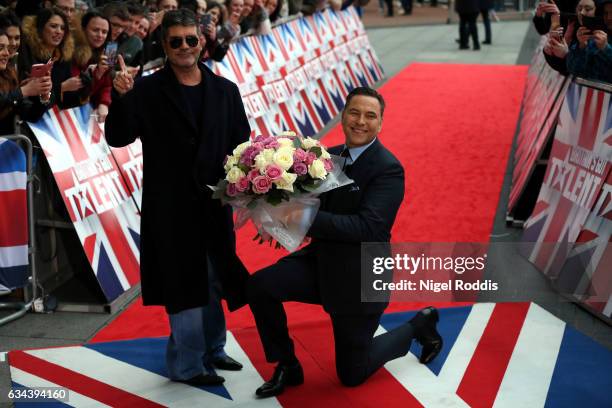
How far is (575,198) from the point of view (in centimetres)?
692

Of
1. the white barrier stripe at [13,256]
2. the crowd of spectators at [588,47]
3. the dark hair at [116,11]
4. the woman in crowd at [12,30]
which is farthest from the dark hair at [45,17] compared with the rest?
the crowd of spectators at [588,47]

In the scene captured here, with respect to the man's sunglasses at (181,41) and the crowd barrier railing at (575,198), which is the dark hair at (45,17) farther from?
the crowd barrier railing at (575,198)

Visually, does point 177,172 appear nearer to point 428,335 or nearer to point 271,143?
point 271,143

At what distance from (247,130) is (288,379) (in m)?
1.49

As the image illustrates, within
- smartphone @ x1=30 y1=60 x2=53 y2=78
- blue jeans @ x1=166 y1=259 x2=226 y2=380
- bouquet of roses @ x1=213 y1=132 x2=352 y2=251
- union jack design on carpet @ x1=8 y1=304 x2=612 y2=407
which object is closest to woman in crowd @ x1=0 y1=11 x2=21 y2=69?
smartphone @ x1=30 y1=60 x2=53 y2=78

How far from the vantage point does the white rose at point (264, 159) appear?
14.8 ft

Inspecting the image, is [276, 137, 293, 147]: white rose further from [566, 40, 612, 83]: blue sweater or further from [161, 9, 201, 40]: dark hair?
[566, 40, 612, 83]: blue sweater

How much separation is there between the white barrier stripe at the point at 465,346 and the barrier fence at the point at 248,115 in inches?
105

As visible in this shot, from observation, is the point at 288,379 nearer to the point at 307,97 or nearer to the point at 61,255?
the point at 61,255

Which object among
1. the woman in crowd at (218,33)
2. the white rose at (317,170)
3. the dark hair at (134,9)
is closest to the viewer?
the white rose at (317,170)

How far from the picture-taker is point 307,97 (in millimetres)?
12891

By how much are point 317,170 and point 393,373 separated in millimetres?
1567

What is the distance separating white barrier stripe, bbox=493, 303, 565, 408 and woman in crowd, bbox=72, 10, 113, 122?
12.4 ft

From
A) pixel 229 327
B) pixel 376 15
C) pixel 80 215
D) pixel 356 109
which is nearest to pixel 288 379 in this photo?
pixel 229 327
